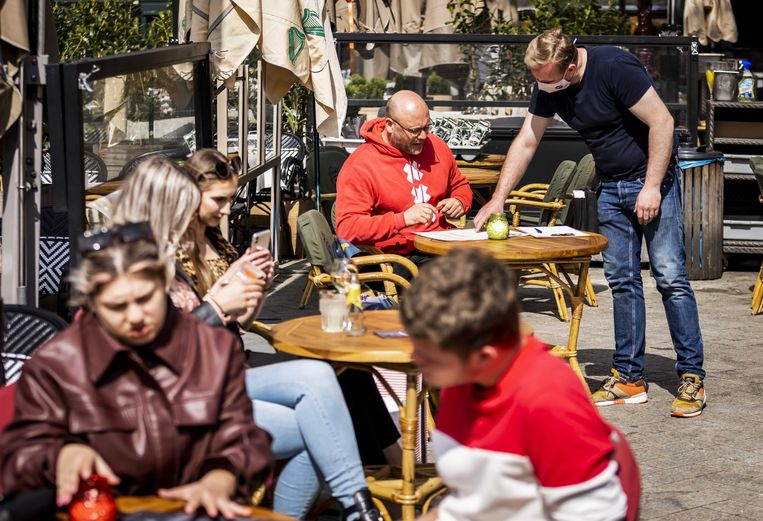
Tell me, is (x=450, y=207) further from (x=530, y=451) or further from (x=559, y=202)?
(x=530, y=451)

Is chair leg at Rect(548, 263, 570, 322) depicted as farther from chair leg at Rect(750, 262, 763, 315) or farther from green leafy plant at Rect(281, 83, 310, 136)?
green leafy plant at Rect(281, 83, 310, 136)

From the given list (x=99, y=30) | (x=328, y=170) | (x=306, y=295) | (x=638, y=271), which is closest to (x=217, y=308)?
(x=638, y=271)

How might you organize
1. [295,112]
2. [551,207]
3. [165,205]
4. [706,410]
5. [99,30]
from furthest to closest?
[99,30]
[295,112]
[551,207]
[706,410]
[165,205]

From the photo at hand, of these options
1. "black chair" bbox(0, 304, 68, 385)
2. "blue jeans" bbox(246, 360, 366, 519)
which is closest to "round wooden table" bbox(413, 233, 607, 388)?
"blue jeans" bbox(246, 360, 366, 519)

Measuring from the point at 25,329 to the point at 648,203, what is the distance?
303cm

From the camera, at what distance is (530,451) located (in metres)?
2.30

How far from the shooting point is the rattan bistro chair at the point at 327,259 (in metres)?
5.61

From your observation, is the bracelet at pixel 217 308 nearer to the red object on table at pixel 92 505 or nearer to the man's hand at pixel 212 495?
the man's hand at pixel 212 495

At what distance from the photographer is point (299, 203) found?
10.1 metres

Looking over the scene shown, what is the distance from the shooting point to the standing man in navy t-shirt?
547 centimetres

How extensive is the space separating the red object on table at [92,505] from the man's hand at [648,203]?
12.0 feet

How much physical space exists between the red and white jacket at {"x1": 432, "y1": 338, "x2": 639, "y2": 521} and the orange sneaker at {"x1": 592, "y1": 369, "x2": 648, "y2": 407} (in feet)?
11.7

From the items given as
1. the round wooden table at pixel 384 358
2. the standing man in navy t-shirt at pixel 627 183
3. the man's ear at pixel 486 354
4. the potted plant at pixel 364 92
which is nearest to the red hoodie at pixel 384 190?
the standing man in navy t-shirt at pixel 627 183

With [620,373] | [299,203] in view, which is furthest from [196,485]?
[299,203]
